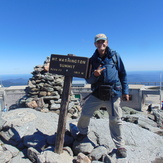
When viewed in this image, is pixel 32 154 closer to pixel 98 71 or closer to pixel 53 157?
pixel 53 157

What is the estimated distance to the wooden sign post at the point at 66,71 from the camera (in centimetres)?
386

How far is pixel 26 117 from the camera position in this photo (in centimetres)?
613

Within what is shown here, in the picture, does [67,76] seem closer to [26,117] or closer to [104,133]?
[104,133]

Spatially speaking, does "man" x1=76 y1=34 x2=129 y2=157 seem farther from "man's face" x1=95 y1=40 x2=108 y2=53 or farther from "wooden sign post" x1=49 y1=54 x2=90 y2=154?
"wooden sign post" x1=49 y1=54 x2=90 y2=154

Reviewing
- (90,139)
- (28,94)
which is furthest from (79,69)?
(28,94)

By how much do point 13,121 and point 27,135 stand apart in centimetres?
117

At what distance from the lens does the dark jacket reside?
3.83m

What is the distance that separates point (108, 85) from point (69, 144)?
7.35ft

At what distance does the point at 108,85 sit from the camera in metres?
3.82

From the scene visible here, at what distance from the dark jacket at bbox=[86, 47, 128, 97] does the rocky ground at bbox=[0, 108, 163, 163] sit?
1682mm

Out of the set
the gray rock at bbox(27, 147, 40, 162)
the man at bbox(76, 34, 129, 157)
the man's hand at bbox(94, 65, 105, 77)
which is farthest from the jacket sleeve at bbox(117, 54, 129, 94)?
the gray rock at bbox(27, 147, 40, 162)

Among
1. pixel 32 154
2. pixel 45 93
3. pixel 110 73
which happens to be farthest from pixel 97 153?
pixel 45 93

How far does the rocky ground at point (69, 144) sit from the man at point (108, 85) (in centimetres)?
62

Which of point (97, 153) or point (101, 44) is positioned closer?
point (101, 44)
